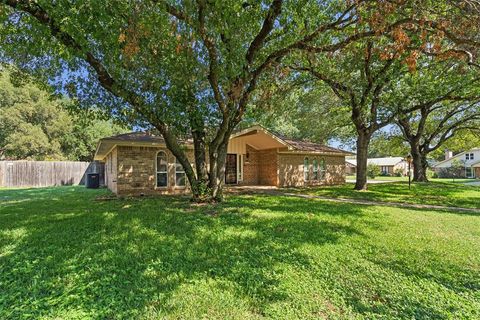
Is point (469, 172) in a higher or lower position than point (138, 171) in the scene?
lower

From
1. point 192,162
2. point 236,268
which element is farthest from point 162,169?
point 236,268

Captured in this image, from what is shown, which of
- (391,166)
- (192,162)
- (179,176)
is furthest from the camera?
(391,166)

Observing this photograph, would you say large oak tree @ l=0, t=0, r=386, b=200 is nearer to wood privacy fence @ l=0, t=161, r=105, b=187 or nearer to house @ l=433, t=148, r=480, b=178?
wood privacy fence @ l=0, t=161, r=105, b=187

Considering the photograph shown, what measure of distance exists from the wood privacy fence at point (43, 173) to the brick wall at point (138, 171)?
9470mm

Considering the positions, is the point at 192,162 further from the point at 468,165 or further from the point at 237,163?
the point at 468,165

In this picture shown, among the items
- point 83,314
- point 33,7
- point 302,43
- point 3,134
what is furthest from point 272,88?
point 3,134

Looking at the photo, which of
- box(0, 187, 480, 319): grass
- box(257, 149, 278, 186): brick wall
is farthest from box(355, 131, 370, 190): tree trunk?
box(0, 187, 480, 319): grass

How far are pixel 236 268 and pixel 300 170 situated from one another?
45.7 ft

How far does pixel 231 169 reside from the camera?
53.2ft

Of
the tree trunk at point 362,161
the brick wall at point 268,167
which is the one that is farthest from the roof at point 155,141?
the tree trunk at point 362,161

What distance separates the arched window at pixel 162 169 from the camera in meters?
12.5

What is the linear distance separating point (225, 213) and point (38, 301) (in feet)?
15.1

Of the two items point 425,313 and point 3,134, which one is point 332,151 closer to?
point 425,313

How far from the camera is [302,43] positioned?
25.2ft
